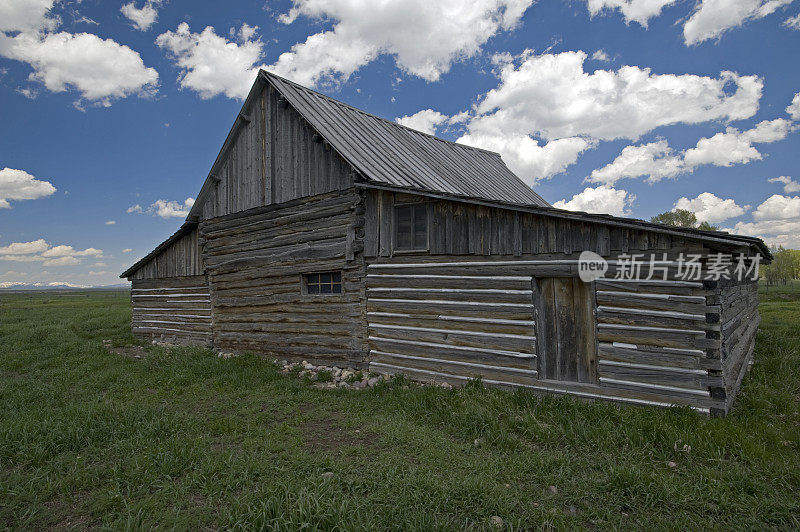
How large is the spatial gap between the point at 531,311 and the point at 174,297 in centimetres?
1348

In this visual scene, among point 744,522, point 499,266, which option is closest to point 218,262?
point 499,266

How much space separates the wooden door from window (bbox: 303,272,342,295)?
5.14 meters

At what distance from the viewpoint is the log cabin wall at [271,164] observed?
34.8 ft

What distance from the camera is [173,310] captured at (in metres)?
15.4

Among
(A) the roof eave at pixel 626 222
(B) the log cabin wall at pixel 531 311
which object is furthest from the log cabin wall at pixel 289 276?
(A) the roof eave at pixel 626 222

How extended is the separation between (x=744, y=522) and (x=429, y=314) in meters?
5.87

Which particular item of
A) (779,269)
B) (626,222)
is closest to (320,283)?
(626,222)

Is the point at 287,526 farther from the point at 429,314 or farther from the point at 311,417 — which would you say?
the point at 429,314

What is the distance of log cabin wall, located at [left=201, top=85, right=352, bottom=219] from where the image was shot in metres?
10.6

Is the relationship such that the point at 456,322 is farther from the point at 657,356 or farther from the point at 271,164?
the point at 271,164

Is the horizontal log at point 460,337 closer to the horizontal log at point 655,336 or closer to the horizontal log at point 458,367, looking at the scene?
the horizontal log at point 458,367

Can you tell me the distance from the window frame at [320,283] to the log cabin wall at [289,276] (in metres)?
0.07

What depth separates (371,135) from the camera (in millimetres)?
12469
